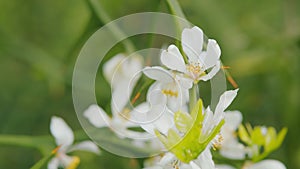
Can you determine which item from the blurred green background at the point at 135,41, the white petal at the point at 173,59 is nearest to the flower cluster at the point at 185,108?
the white petal at the point at 173,59

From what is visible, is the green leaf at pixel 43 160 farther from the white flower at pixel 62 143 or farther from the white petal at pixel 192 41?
the white petal at pixel 192 41

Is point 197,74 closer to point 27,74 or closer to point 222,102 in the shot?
point 222,102

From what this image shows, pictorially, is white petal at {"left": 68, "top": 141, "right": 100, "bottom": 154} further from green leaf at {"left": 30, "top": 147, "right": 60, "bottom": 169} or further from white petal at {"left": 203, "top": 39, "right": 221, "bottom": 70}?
white petal at {"left": 203, "top": 39, "right": 221, "bottom": 70}

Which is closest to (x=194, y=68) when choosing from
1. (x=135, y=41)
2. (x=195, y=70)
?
(x=195, y=70)

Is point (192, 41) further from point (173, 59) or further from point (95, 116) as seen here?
point (95, 116)

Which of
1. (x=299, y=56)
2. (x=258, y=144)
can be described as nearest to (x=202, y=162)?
(x=258, y=144)

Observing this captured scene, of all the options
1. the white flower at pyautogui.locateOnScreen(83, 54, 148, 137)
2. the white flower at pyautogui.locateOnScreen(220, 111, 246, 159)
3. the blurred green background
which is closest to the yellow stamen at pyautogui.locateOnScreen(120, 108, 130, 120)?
the white flower at pyautogui.locateOnScreen(83, 54, 148, 137)

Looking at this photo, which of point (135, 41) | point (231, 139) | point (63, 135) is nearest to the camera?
point (63, 135)
